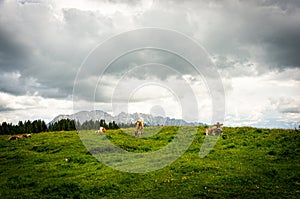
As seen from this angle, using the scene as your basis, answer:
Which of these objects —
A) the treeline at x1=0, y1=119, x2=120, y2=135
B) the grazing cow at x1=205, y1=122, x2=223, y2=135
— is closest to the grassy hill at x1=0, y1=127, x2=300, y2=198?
the grazing cow at x1=205, y1=122, x2=223, y2=135

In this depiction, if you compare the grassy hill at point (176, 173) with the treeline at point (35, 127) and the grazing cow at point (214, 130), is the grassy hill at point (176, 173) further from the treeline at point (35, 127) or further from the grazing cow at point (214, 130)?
the treeline at point (35, 127)

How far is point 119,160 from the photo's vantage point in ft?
86.3

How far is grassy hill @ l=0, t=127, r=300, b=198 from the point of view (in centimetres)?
1747

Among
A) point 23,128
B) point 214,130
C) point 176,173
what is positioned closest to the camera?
point 176,173

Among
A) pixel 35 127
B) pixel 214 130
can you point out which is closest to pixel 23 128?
pixel 35 127

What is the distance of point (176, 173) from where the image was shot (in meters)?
20.9

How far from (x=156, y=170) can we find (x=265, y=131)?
1777 centimetres

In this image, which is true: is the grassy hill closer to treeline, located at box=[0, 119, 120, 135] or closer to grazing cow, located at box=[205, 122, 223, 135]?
grazing cow, located at box=[205, 122, 223, 135]

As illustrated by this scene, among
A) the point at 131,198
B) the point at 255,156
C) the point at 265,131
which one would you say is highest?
the point at 265,131

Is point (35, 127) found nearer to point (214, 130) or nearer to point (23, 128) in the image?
point (23, 128)

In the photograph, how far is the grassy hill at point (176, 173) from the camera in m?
17.5

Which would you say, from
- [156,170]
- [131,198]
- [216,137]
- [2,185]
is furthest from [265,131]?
[2,185]

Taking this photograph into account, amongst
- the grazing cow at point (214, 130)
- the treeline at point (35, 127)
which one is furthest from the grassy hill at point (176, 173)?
the treeline at point (35, 127)

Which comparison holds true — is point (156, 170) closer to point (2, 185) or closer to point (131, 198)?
point (131, 198)
